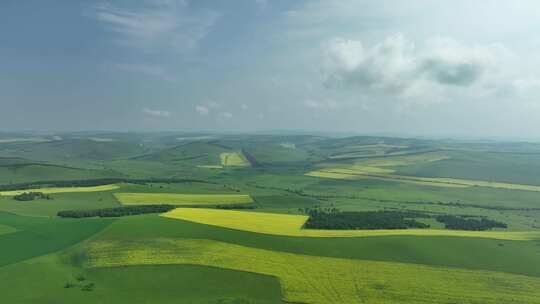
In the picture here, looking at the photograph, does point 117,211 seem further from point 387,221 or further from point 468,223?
point 468,223

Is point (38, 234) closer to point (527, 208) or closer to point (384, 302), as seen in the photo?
point (384, 302)

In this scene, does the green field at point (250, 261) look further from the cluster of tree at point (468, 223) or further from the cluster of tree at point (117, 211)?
the cluster of tree at point (117, 211)

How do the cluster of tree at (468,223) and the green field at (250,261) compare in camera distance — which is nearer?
the green field at (250,261)

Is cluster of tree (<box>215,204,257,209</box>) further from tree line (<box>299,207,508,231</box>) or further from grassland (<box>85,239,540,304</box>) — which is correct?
grassland (<box>85,239,540,304</box>)

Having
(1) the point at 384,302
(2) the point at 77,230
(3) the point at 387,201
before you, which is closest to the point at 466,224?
(3) the point at 387,201

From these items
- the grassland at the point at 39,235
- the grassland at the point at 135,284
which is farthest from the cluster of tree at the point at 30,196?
the grassland at the point at 135,284

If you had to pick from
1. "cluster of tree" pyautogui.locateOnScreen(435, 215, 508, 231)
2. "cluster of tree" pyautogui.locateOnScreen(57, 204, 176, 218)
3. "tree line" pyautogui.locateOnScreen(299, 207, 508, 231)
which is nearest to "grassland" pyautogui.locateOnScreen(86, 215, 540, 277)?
"tree line" pyautogui.locateOnScreen(299, 207, 508, 231)

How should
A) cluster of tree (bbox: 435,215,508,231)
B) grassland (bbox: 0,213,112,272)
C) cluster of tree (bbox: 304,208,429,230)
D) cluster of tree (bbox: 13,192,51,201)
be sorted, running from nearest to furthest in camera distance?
grassland (bbox: 0,213,112,272), cluster of tree (bbox: 304,208,429,230), cluster of tree (bbox: 435,215,508,231), cluster of tree (bbox: 13,192,51,201)
